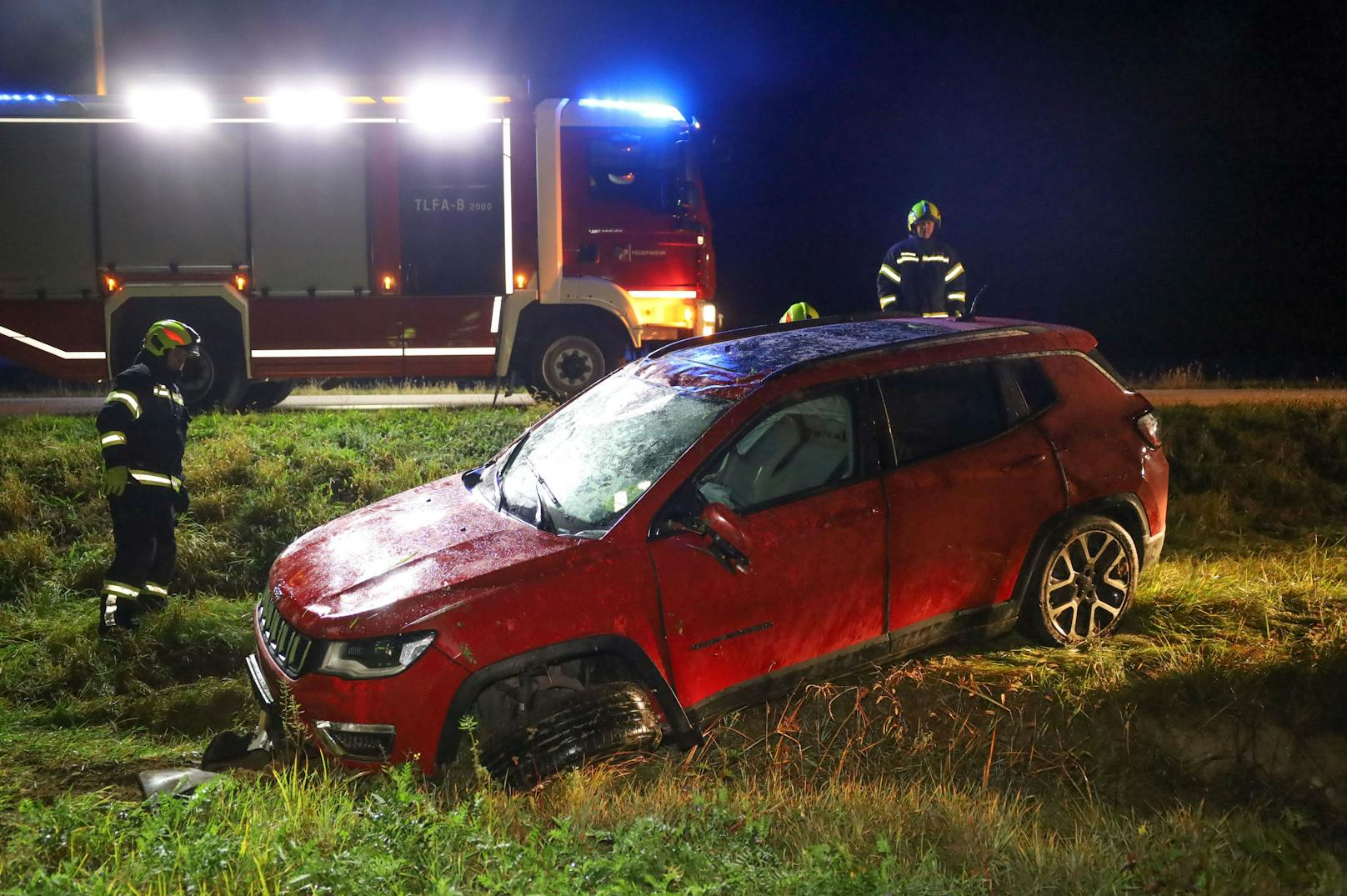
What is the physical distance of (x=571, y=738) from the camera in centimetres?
397

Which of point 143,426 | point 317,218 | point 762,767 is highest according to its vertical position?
point 317,218

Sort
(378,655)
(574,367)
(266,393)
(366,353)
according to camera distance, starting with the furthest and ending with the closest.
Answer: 1. (266,393)
2. (574,367)
3. (366,353)
4. (378,655)

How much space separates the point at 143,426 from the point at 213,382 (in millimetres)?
5079

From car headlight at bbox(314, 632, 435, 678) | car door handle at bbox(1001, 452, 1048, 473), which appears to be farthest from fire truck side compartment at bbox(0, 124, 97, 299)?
car door handle at bbox(1001, 452, 1048, 473)

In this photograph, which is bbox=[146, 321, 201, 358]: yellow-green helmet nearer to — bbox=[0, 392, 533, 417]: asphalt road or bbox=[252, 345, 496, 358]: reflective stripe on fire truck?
bbox=[0, 392, 533, 417]: asphalt road

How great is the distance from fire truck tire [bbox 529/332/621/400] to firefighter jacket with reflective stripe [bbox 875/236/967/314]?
3.30m

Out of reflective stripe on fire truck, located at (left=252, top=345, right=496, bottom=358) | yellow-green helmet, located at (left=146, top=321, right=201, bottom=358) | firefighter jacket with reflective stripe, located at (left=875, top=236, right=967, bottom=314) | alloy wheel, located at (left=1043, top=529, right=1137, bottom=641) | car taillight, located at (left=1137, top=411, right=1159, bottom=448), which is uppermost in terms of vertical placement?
firefighter jacket with reflective stripe, located at (left=875, top=236, right=967, bottom=314)

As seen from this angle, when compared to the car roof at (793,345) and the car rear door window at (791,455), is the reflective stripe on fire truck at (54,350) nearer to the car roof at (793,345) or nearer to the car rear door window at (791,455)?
the car roof at (793,345)

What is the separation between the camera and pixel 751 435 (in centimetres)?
510

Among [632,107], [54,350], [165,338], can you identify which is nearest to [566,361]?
[632,107]

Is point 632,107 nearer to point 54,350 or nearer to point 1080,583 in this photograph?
point 54,350

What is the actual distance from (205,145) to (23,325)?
2453 mm

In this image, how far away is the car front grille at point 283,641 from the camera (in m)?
4.07

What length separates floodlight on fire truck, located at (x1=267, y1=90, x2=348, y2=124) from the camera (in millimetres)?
11430
